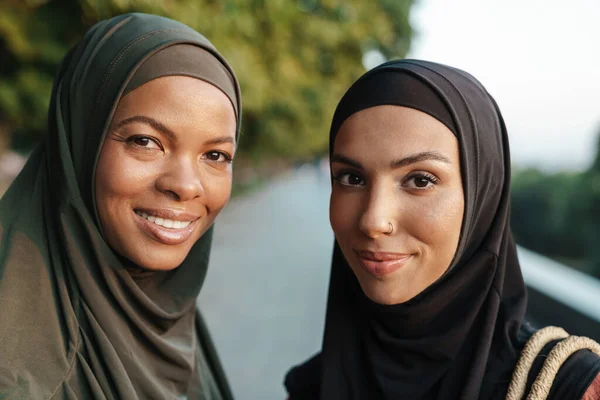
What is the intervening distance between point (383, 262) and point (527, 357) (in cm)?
50

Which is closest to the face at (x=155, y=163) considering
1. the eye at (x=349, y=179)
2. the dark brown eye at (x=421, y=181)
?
the eye at (x=349, y=179)

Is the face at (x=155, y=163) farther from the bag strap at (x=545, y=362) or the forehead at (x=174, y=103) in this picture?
the bag strap at (x=545, y=362)

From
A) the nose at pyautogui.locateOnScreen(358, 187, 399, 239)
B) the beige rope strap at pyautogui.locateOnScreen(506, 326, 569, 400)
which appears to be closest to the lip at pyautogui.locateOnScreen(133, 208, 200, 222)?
the nose at pyautogui.locateOnScreen(358, 187, 399, 239)

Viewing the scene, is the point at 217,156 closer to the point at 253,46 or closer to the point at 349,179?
the point at 349,179

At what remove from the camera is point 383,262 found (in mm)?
1629

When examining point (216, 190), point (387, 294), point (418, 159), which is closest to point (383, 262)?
point (387, 294)

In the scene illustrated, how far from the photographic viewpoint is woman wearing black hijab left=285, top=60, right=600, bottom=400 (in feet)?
5.15

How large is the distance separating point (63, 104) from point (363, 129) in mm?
1097

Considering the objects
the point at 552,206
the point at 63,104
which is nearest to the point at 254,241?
the point at 552,206

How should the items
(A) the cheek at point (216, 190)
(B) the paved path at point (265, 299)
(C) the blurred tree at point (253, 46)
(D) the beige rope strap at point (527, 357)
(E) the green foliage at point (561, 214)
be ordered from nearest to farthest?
A: (D) the beige rope strap at point (527, 357) < (A) the cheek at point (216, 190) < (C) the blurred tree at point (253, 46) < (B) the paved path at point (265, 299) < (E) the green foliage at point (561, 214)

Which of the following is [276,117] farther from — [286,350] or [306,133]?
[286,350]

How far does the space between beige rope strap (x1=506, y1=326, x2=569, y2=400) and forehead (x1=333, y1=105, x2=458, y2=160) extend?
0.61 m

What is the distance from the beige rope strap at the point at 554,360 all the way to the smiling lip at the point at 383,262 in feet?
1.59

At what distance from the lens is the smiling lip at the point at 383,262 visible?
5.30 feet
